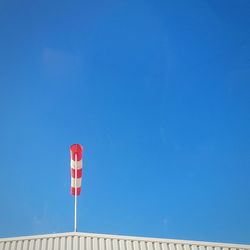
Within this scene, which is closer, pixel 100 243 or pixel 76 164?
pixel 100 243

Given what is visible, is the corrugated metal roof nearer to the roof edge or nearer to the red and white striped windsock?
the roof edge

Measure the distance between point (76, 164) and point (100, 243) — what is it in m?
2.58

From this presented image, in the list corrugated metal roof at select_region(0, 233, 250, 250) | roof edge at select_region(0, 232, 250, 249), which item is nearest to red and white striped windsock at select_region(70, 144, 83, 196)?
roof edge at select_region(0, 232, 250, 249)

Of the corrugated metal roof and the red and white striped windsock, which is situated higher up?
the red and white striped windsock

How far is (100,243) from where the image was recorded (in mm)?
8023

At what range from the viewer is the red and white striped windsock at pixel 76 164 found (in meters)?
9.13

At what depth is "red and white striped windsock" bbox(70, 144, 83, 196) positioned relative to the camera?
30.0 feet

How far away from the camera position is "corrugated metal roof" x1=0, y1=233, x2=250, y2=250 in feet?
26.0

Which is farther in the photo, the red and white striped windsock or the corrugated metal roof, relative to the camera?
the red and white striped windsock

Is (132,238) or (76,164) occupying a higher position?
(76,164)

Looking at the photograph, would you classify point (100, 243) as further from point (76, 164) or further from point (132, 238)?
point (76, 164)

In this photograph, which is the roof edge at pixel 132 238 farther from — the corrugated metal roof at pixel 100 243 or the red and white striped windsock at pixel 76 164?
the red and white striped windsock at pixel 76 164

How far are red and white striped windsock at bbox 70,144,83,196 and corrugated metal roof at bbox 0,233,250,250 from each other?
69.5 inches

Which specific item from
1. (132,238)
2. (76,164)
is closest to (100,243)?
(132,238)
